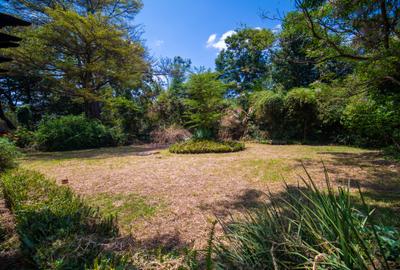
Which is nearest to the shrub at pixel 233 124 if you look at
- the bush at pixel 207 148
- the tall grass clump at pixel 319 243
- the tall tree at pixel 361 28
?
the bush at pixel 207 148

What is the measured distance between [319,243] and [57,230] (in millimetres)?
1838

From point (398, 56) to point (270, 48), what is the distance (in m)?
2.34

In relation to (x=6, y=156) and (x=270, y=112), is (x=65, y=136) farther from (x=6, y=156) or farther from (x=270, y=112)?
(x=270, y=112)

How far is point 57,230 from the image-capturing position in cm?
167

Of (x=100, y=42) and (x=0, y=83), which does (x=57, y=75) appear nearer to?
(x=100, y=42)

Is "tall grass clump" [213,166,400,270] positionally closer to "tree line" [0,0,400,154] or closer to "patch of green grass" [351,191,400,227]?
"patch of green grass" [351,191,400,227]

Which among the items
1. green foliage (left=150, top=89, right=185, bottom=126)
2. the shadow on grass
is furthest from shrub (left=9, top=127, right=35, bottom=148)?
green foliage (left=150, top=89, right=185, bottom=126)

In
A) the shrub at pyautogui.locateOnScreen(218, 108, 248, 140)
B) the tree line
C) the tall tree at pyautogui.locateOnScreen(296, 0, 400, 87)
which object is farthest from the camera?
the shrub at pyautogui.locateOnScreen(218, 108, 248, 140)

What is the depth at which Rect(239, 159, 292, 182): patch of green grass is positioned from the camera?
447 cm

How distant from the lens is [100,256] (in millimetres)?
1373

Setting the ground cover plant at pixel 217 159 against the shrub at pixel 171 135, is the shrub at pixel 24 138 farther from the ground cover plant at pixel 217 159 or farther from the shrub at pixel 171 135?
the shrub at pixel 171 135

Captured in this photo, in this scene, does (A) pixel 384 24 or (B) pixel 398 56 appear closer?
(B) pixel 398 56

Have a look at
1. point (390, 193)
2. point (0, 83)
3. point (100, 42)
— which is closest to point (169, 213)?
point (390, 193)

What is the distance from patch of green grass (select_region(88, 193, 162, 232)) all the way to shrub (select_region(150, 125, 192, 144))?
7560 millimetres
